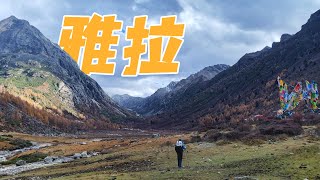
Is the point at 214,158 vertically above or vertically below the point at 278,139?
below

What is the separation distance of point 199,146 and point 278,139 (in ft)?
38.8

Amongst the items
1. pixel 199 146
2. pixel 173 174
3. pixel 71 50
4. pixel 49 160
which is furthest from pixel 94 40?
pixel 173 174

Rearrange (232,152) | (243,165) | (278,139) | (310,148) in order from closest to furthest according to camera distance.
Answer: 1. (243,165)
2. (310,148)
3. (232,152)
4. (278,139)

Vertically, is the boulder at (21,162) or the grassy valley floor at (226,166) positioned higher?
the grassy valley floor at (226,166)

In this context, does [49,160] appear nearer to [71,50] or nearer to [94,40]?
[94,40]

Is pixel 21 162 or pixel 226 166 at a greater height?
pixel 226 166

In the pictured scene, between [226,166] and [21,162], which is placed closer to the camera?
[226,166]

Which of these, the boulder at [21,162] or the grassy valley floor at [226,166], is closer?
the grassy valley floor at [226,166]

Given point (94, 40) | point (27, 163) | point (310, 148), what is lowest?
point (27, 163)

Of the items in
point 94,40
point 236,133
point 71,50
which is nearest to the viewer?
point 236,133

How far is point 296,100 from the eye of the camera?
106m

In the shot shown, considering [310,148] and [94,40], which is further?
[94,40]

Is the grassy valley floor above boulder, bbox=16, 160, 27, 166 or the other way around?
above

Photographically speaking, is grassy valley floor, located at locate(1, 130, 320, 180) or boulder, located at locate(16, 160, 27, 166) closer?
grassy valley floor, located at locate(1, 130, 320, 180)
